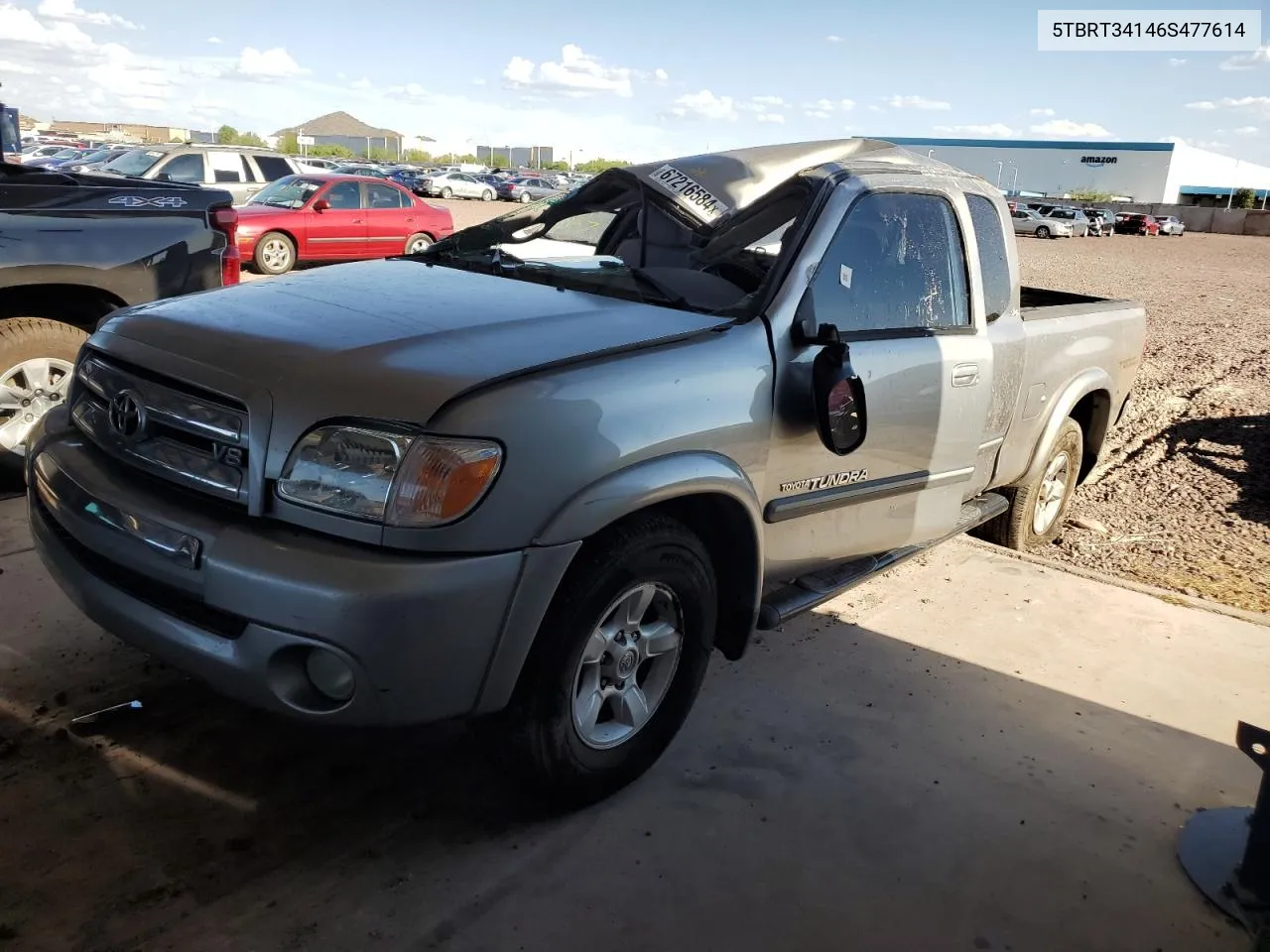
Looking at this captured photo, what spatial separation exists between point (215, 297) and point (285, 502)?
107 cm

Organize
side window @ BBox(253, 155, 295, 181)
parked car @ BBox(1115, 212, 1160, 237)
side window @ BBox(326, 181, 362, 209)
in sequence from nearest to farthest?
side window @ BBox(326, 181, 362, 209) → side window @ BBox(253, 155, 295, 181) → parked car @ BBox(1115, 212, 1160, 237)

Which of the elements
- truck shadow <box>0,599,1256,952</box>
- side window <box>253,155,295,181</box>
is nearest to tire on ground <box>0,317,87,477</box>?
truck shadow <box>0,599,1256,952</box>

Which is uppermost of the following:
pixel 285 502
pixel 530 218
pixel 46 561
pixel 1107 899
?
pixel 530 218

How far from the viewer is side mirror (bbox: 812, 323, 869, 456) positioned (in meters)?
3.12

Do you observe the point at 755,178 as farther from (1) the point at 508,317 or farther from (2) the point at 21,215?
(2) the point at 21,215

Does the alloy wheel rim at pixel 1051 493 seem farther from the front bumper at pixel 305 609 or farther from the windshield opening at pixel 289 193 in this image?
the windshield opening at pixel 289 193

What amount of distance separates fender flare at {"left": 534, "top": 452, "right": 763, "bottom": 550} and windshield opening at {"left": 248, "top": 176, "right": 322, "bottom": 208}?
1410 centimetres

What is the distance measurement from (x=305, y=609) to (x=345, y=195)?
14875 millimetres

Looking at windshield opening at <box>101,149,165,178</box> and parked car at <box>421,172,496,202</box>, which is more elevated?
parked car at <box>421,172,496,202</box>

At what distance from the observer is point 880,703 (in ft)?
12.2

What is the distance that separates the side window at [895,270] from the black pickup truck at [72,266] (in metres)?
3.30

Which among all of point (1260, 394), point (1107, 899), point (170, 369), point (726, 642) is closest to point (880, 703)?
point (726, 642)

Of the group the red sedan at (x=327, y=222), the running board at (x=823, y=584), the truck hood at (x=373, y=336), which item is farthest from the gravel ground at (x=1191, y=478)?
the red sedan at (x=327, y=222)

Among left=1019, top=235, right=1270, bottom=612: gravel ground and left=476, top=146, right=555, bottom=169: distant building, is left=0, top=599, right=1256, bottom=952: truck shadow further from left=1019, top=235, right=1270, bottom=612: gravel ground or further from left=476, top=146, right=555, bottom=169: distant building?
left=476, top=146, right=555, bottom=169: distant building
